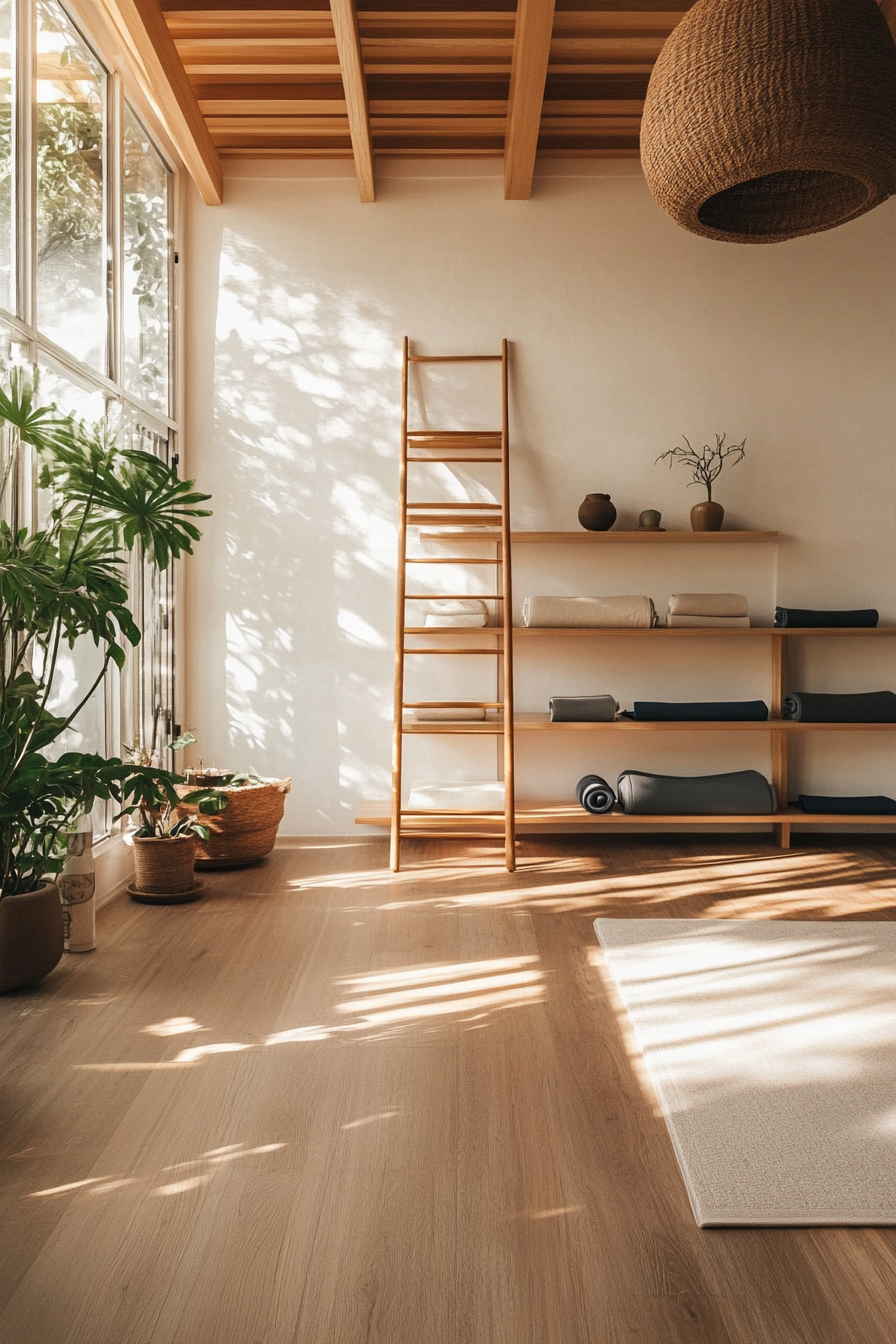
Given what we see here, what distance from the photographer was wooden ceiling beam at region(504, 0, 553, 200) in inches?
158

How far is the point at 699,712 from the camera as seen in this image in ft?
16.9

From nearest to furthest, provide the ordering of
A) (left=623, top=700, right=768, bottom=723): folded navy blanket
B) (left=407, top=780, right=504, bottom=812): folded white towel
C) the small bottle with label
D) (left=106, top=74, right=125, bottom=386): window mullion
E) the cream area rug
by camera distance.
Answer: the cream area rug < the small bottle with label < (left=106, top=74, right=125, bottom=386): window mullion < (left=407, top=780, right=504, bottom=812): folded white towel < (left=623, top=700, right=768, bottom=723): folded navy blanket

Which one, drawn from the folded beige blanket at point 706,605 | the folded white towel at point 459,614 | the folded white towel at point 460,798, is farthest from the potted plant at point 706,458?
the folded white towel at point 460,798

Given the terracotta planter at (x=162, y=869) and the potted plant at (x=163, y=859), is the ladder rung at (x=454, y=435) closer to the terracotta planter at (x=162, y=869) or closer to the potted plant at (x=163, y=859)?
the potted plant at (x=163, y=859)

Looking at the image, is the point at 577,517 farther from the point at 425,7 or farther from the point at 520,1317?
the point at 520,1317

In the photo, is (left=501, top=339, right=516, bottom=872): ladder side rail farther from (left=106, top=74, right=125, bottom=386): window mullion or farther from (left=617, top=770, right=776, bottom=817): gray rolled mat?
(left=106, top=74, right=125, bottom=386): window mullion

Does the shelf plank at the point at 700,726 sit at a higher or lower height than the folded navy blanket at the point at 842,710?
lower

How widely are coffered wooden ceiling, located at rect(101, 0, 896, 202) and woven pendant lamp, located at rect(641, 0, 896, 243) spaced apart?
203cm

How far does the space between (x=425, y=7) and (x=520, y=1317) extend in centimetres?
460

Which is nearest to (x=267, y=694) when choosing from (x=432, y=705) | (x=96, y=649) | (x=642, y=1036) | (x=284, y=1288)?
(x=432, y=705)

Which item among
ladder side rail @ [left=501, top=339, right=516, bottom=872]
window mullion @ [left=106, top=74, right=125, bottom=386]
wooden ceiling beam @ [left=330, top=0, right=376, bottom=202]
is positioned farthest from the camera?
ladder side rail @ [left=501, top=339, right=516, bottom=872]

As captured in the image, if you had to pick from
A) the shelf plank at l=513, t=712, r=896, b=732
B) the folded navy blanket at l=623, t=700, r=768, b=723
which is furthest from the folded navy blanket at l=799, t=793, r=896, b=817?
the folded navy blanket at l=623, t=700, r=768, b=723

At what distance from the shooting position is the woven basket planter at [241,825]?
4.61 meters

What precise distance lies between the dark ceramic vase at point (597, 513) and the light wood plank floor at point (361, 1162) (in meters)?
2.19
